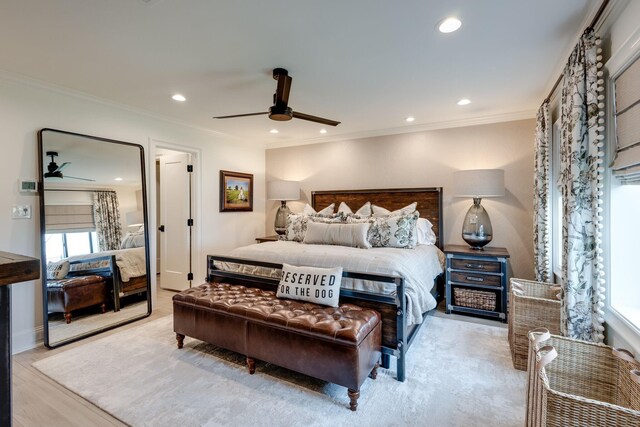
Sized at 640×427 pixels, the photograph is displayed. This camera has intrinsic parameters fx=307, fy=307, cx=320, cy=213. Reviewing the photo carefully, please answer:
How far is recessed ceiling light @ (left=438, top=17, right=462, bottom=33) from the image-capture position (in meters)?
1.97

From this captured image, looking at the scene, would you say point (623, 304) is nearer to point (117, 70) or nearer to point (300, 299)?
point (300, 299)

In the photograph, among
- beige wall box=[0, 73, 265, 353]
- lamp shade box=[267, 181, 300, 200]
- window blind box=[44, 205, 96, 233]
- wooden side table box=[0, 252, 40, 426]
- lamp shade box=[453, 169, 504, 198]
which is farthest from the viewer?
lamp shade box=[267, 181, 300, 200]

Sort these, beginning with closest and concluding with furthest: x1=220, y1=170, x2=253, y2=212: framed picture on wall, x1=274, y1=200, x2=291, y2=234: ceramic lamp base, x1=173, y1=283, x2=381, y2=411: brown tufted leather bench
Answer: x1=173, y1=283, x2=381, y2=411: brown tufted leather bench, x1=220, y1=170, x2=253, y2=212: framed picture on wall, x1=274, y1=200, x2=291, y2=234: ceramic lamp base

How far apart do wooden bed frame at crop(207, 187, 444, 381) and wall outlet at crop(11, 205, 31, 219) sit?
1.69 meters

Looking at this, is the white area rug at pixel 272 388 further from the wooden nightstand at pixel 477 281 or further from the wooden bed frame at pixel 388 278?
the wooden nightstand at pixel 477 281

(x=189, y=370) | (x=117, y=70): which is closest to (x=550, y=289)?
(x=189, y=370)

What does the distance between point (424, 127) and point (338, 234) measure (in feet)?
6.94

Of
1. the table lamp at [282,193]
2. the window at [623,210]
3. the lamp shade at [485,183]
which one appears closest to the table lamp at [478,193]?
the lamp shade at [485,183]

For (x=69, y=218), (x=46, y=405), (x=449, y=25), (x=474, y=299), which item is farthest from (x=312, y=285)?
(x=69, y=218)

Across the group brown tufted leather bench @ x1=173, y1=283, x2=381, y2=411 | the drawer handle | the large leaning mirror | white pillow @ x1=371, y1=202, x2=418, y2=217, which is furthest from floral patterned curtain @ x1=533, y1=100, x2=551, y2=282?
the large leaning mirror

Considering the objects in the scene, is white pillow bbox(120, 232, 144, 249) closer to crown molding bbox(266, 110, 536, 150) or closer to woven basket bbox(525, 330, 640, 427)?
crown molding bbox(266, 110, 536, 150)

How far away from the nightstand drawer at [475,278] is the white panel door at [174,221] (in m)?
3.80

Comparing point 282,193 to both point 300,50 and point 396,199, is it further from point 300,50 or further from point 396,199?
point 300,50

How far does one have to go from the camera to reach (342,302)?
263 centimetres
